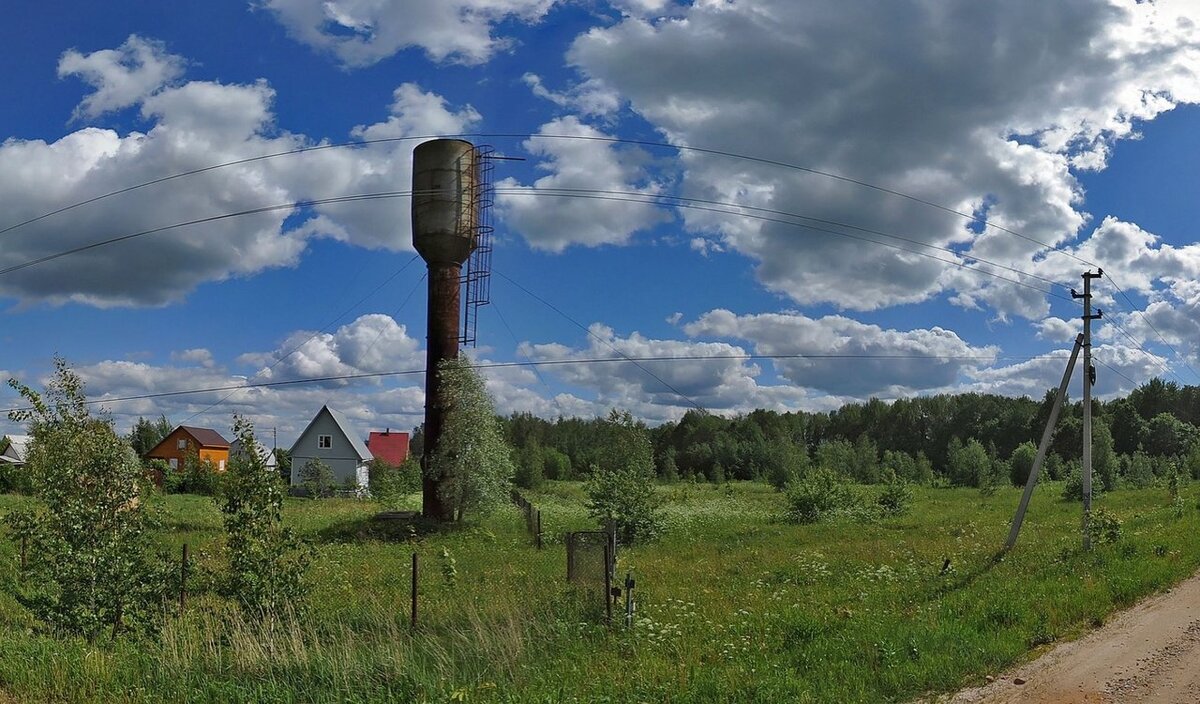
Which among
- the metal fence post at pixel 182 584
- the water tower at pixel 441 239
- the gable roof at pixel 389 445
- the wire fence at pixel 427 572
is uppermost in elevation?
the water tower at pixel 441 239

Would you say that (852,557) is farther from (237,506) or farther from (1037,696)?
(237,506)

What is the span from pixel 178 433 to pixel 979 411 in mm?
91150

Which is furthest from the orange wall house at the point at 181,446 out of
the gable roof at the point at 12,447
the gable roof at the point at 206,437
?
the gable roof at the point at 12,447

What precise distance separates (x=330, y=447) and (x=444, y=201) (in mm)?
39930

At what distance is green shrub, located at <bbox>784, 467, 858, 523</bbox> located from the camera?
33.5 m

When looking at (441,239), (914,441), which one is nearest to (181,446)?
(441,239)

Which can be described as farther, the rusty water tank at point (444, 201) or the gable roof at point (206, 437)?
the gable roof at point (206, 437)

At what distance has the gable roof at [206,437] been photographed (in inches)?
2940

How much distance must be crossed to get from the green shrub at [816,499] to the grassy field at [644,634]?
37.8 feet

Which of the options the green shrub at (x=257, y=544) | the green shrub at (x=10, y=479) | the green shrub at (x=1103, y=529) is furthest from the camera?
the green shrub at (x=10, y=479)

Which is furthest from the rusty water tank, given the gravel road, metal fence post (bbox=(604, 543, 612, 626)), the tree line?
the tree line

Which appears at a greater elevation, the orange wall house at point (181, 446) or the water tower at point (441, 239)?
the water tower at point (441, 239)

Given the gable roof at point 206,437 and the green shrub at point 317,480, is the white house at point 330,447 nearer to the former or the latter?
the green shrub at point 317,480

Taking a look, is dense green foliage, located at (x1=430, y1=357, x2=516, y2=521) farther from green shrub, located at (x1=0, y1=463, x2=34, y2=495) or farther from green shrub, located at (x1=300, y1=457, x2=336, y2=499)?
green shrub, located at (x1=0, y1=463, x2=34, y2=495)
